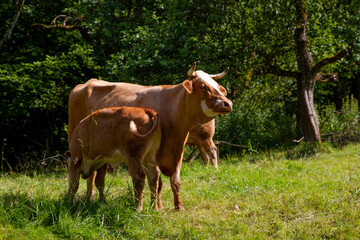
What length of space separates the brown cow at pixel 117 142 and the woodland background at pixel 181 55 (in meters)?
3.58

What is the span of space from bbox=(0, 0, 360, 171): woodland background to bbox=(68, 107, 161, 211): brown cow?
141 inches

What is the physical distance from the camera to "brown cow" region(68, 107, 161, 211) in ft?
16.5

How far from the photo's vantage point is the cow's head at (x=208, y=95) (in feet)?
17.0

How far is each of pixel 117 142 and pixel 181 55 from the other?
18.6 ft

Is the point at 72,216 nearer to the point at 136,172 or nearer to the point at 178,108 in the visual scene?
the point at 136,172

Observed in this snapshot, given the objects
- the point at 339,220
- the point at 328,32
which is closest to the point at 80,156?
the point at 339,220

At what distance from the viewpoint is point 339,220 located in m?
4.83

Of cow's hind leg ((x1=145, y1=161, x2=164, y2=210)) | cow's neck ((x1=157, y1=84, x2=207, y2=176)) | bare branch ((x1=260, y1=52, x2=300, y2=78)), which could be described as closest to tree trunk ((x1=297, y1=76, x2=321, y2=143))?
bare branch ((x1=260, y1=52, x2=300, y2=78))

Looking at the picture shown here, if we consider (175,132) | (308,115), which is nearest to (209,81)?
(175,132)

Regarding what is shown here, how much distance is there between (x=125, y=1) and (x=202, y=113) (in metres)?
8.62

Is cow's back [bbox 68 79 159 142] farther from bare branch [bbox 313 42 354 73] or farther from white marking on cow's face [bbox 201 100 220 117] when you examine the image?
bare branch [bbox 313 42 354 73]

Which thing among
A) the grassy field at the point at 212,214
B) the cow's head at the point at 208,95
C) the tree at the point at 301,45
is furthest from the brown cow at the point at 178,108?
the tree at the point at 301,45

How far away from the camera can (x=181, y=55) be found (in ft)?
34.3

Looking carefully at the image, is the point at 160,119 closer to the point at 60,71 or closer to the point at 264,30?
the point at 264,30
